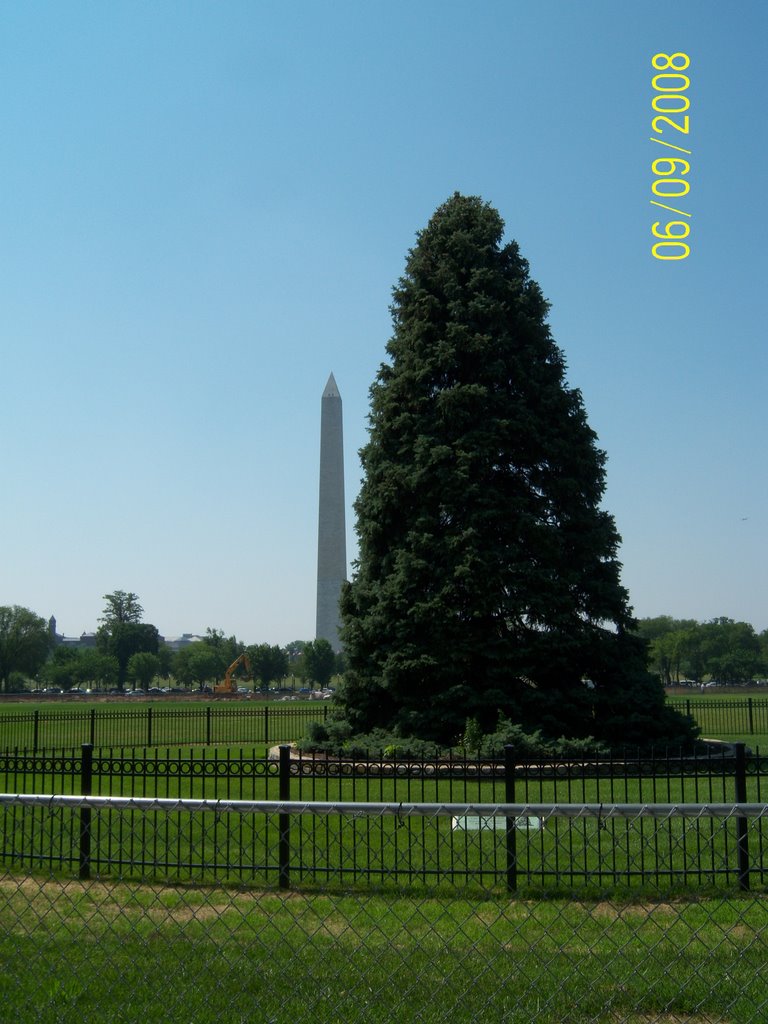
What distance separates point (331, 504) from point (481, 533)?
41.3 metres

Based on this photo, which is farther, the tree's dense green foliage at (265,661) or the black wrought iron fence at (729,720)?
the tree's dense green foliage at (265,661)

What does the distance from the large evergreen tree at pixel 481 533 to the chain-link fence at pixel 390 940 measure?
9024 mm

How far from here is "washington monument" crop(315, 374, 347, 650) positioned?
5869 centimetres

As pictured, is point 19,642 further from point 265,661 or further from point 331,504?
point 331,504

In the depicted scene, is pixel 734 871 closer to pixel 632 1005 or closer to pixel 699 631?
pixel 632 1005

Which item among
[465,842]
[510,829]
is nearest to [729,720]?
[510,829]

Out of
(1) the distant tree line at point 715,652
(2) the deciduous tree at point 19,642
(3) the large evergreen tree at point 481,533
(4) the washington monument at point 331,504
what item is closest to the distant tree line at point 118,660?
(2) the deciduous tree at point 19,642

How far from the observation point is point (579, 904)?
25.4 ft

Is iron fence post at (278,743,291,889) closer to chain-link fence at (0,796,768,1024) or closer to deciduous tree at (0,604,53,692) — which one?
chain-link fence at (0,796,768,1024)

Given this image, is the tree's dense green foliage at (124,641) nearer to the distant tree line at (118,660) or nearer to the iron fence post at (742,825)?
the distant tree line at (118,660)

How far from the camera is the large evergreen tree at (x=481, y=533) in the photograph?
18094 mm

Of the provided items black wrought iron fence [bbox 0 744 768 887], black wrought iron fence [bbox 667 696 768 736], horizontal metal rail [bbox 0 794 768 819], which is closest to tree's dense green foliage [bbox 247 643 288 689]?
black wrought iron fence [bbox 667 696 768 736]

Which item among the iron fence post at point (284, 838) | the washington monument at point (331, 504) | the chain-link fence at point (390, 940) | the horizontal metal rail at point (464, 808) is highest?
the washington monument at point (331, 504)

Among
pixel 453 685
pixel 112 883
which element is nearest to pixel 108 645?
pixel 453 685
